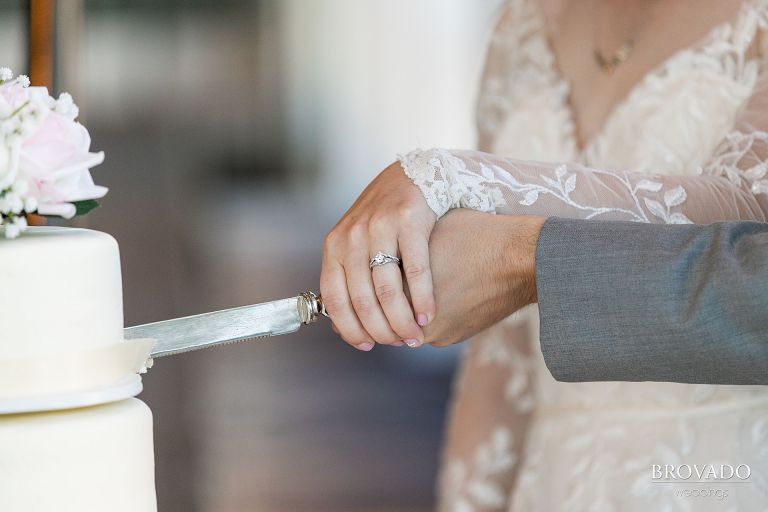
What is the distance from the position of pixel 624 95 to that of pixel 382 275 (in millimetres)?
678

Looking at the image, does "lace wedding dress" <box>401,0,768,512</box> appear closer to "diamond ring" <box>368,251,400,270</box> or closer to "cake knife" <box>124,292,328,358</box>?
"diamond ring" <box>368,251,400,270</box>

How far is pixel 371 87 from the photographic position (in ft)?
24.1

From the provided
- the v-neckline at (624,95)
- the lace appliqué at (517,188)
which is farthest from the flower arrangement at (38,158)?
the v-neckline at (624,95)

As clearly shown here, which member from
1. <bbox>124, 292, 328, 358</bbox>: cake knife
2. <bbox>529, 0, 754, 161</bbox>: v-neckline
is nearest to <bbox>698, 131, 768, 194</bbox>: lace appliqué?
<bbox>529, 0, 754, 161</bbox>: v-neckline

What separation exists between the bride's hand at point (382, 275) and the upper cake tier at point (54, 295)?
0.29 metres

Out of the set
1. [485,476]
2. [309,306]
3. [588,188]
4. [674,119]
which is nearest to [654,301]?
[588,188]

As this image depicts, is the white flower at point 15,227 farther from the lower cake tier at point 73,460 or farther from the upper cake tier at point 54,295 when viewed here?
the lower cake tier at point 73,460

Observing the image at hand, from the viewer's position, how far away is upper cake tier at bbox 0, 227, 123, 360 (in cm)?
78

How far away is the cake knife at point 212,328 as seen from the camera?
1004mm

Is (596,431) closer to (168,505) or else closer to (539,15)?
(539,15)

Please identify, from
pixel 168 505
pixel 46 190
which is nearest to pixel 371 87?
pixel 168 505

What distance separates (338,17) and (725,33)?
6257 millimetres

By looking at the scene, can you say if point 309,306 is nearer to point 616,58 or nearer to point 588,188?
point 588,188

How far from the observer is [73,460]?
77cm
